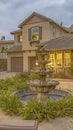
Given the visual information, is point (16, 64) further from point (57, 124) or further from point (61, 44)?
point (57, 124)

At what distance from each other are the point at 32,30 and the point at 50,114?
20.9 metres

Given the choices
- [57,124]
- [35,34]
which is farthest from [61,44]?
[57,124]

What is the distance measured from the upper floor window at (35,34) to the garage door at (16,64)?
474 cm

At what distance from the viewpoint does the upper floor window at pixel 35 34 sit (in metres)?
26.7

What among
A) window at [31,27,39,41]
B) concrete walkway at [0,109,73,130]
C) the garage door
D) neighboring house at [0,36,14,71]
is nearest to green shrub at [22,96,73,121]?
concrete walkway at [0,109,73,130]

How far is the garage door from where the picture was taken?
102 feet

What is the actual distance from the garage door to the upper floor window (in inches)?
187

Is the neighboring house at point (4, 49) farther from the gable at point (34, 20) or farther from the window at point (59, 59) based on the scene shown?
the window at point (59, 59)

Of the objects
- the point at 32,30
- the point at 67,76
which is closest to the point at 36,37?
the point at 32,30

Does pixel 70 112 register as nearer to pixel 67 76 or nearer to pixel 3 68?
pixel 67 76

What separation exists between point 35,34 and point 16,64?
656 cm

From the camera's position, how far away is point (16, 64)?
3189 centimetres

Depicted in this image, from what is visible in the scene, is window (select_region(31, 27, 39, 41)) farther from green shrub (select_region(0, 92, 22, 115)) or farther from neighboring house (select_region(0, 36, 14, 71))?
green shrub (select_region(0, 92, 22, 115))

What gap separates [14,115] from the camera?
795 cm
